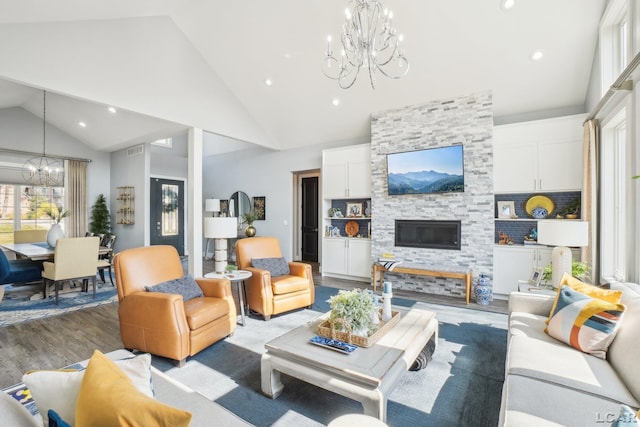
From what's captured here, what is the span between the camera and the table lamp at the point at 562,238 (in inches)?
120

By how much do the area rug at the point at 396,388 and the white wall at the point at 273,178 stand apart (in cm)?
404

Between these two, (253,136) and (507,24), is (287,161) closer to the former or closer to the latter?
(253,136)

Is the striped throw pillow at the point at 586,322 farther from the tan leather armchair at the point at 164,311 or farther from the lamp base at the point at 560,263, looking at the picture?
the tan leather armchair at the point at 164,311

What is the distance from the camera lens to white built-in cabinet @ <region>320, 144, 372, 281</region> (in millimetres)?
5832

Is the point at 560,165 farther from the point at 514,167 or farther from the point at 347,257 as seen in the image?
the point at 347,257

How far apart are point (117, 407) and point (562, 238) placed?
147 inches

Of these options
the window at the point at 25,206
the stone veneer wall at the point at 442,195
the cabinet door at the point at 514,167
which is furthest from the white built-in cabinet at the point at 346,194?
the window at the point at 25,206

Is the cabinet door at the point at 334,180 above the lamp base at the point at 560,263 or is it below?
above

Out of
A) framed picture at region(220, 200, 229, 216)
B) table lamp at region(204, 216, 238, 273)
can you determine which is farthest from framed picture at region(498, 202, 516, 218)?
framed picture at region(220, 200, 229, 216)

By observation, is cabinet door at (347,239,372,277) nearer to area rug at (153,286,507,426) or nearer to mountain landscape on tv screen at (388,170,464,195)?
mountain landscape on tv screen at (388,170,464,195)

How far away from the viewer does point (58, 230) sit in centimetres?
550

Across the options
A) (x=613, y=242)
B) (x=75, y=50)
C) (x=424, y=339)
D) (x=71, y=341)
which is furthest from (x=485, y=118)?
(x=71, y=341)

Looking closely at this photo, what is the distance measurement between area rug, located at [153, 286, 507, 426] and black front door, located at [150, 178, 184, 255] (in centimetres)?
618

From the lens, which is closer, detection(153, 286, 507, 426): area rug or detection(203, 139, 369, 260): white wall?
detection(153, 286, 507, 426): area rug
